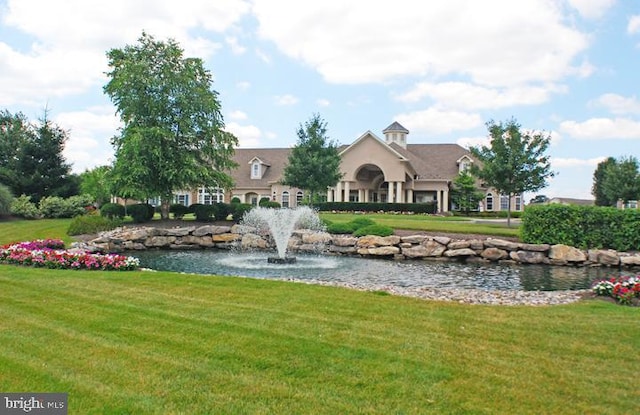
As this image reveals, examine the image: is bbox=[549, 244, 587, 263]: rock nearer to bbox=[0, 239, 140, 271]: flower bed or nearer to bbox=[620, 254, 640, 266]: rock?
bbox=[620, 254, 640, 266]: rock

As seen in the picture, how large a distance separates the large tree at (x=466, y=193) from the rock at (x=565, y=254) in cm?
2243

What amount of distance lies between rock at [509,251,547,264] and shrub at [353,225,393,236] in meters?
4.82

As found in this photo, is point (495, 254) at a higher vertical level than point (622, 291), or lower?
lower

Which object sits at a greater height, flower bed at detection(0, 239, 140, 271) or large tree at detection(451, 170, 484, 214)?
large tree at detection(451, 170, 484, 214)

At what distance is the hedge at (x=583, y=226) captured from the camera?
55.1 ft

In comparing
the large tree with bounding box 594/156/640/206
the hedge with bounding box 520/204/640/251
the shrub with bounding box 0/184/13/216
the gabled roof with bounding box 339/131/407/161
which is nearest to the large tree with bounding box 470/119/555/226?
the hedge with bounding box 520/204/640/251

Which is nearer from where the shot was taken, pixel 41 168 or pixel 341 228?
pixel 341 228

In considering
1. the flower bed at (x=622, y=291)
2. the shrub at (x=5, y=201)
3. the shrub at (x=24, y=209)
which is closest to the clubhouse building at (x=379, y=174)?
the shrub at (x=24, y=209)

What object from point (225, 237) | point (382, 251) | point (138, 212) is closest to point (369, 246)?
point (382, 251)

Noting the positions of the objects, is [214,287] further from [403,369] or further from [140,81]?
[140,81]

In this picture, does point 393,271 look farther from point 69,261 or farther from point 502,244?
point 69,261

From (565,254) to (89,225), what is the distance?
19.4 m

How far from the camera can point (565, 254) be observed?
16.3 m

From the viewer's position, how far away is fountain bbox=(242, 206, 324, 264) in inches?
652
